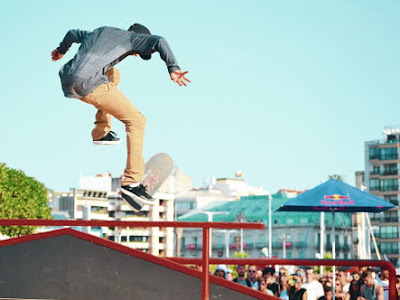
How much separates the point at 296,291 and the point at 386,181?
138334 millimetres

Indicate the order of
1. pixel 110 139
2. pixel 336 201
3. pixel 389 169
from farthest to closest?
1. pixel 389 169
2. pixel 336 201
3. pixel 110 139

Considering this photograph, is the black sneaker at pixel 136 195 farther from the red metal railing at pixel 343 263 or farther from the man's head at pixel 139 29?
the man's head at pixel 139 29

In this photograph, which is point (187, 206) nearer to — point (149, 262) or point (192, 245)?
point (192, 245)

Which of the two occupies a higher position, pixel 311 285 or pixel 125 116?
pixel 125 116

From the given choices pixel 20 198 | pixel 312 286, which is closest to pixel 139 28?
pixel 312 286

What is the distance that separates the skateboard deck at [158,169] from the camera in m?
9.01

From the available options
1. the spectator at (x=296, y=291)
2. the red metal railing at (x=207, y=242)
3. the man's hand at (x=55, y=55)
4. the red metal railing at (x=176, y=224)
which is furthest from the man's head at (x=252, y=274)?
the red metal railing at (x=176, y=224)

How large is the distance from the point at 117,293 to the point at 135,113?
5.61ft

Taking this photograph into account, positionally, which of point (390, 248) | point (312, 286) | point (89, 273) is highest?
point (89, 273)

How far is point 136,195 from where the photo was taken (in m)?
8.80

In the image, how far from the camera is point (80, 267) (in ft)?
28.5

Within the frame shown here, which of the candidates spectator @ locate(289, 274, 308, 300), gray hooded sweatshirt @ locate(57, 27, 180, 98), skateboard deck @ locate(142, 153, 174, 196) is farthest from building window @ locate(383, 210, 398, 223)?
gray hooded sweatshirt @ locate(57, 27, 180, 98)

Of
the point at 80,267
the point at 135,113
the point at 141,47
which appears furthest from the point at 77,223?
the point at 141,47

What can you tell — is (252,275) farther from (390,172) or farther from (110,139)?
(390,172)
